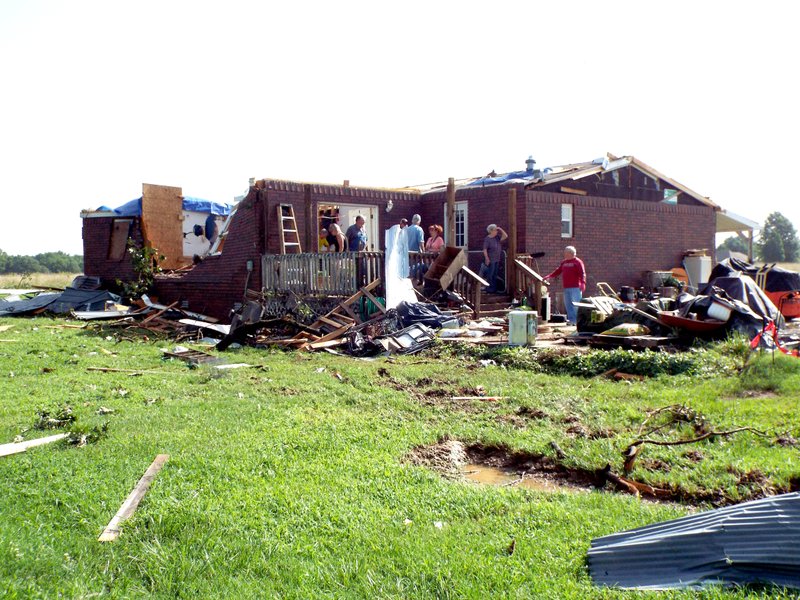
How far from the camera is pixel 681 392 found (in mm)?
7680

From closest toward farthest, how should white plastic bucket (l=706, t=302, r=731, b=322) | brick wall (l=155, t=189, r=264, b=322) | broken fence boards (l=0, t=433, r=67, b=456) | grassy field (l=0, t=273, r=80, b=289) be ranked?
broken fence boards (l=0, t=433, r=67, b=456), white plastic bucket (l=706, t=302, r=731, b=322), brick wall (l=155, t=189, r=264, b=322), grassy field (l=0, t=273, r=80, b=289)

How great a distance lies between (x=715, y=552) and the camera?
10.8ft

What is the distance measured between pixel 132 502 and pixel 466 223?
1596 cm

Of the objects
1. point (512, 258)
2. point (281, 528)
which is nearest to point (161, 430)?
point (281, 528)

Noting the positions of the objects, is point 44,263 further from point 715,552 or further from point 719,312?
point 715,552

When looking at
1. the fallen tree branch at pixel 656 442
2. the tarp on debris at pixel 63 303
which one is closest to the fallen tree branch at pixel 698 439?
the fallen tree branch at pixel 656 442

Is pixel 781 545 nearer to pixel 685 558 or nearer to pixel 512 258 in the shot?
pixel 685 558

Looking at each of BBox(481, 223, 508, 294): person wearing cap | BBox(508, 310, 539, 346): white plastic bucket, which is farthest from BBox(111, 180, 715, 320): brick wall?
BBox(508, 310, 539, 346): white plastic bucket

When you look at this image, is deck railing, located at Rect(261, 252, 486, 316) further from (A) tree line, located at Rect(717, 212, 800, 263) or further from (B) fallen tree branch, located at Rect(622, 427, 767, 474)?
(A) tree line, located at Rect(717, 212, 800, 263)

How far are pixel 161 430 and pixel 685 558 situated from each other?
459 cm

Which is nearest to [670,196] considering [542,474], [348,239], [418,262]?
[418,262]

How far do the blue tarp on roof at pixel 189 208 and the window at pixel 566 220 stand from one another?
12416 millimetres

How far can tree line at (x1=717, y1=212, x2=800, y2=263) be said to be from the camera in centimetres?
5934

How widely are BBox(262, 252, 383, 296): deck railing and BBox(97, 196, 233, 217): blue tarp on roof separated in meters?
9.02
